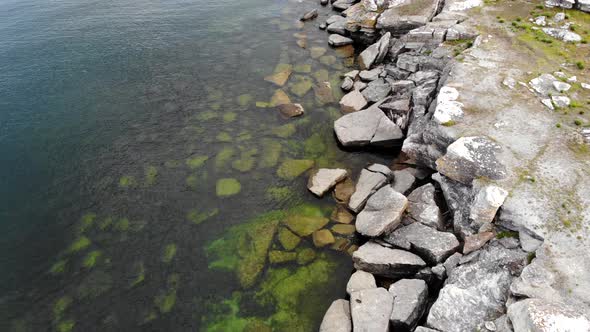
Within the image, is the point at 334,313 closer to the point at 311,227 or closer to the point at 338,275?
the point at 338,275

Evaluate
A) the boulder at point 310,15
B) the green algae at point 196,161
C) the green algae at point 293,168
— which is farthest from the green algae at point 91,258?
the boulder at point 310,15

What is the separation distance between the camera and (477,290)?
12.9m

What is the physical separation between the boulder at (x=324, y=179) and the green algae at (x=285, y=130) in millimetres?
4536

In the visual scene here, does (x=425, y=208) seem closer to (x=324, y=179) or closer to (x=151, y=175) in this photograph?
A: (x=324, y=179)

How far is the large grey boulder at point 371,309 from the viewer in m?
13.3

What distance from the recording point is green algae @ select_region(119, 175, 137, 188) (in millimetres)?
21094

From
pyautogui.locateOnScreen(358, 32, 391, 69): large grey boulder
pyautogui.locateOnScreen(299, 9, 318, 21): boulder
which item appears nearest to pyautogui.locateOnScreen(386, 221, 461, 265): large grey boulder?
pyautogui.locateOnScreen(358, 32, 391, 69): large grey boulder

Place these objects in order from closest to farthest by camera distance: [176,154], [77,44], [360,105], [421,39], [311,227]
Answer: [311,227], [176,154], [360,105], [421,39], [77,44]

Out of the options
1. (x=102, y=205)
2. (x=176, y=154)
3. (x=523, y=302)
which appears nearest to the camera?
(x=523, y=302)

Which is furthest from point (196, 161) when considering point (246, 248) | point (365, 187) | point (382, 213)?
point (382, 213)

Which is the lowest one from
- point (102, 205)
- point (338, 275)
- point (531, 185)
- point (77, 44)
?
point (338, 275)

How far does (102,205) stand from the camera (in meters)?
20.0

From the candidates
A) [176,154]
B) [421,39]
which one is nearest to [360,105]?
[421,39]

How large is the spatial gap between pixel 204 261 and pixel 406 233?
9491 mm
